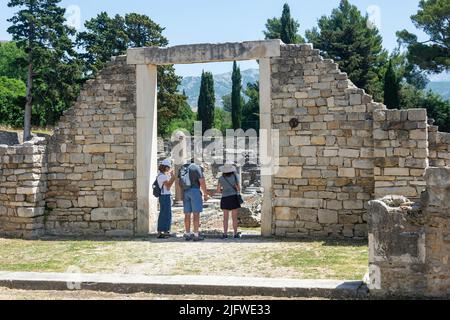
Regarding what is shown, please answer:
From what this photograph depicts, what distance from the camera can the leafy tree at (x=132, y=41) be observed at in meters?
36.3

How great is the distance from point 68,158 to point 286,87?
198 inches

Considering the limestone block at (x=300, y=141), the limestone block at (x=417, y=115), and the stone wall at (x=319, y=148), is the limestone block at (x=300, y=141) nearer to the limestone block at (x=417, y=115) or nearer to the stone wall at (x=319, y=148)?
the stone wall at (x=319, y=148)

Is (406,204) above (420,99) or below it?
below

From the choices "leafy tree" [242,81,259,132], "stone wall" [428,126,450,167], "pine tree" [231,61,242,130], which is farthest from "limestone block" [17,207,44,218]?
"leafy tree" [242,81,259,132]

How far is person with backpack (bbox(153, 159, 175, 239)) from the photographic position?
33.3ft

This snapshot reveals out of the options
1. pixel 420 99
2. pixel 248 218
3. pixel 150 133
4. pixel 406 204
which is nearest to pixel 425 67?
pixel 420 99

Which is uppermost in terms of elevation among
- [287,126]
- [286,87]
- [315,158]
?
[286,87]

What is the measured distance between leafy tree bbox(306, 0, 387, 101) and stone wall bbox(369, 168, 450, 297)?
102 ft

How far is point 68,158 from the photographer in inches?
445

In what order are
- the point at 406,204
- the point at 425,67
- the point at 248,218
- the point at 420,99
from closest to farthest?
the point at 406,204, the point at 248,218, the point at 425,67, the point at 420,99

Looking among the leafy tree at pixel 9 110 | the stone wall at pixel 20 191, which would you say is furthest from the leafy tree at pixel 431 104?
the stone wall at pixel 20 191

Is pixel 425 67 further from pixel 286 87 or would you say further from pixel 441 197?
pixel 441 197

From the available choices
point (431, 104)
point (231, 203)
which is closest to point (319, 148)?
point (231, 203)
